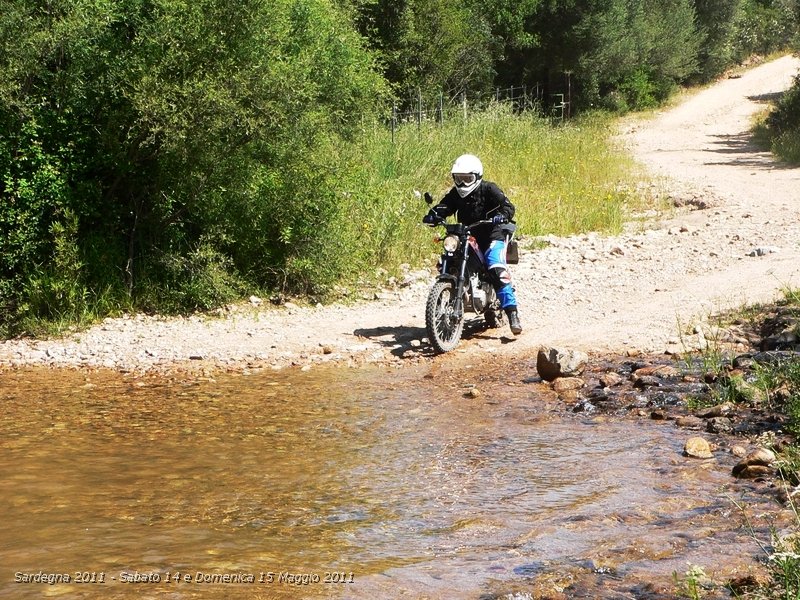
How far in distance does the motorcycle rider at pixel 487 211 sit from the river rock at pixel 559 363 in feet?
5.03

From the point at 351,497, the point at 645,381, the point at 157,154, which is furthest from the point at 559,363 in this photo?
the point at 157,154

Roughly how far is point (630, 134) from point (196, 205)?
27.0 metres

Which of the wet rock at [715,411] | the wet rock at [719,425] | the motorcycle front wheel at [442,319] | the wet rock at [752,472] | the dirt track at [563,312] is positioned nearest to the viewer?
the wet rock at [752,472]

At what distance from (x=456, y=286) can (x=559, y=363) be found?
1.93 m

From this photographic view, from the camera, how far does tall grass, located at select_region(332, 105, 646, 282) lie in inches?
557

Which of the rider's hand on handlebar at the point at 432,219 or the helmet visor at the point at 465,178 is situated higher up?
the helmet visor at the point at 465,178

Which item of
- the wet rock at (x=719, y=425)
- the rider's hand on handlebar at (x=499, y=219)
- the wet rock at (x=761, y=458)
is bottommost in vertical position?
the wet rock at (x=719, y=425)

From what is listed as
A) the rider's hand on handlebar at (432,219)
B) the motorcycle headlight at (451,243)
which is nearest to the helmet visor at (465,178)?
the rider's hand on handlebar at (432,219)

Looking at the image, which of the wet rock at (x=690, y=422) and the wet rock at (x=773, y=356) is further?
the wet rock at (x=773, y=356)

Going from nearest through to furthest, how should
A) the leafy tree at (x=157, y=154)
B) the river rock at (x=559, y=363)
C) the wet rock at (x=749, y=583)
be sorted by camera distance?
the wet rock at (x=749, y=583) < the river rock at (x=559, y=363) < the leafy tree at (x=157, y=154)

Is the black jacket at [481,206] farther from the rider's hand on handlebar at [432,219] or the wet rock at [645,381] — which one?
the wet rock at [645,381]

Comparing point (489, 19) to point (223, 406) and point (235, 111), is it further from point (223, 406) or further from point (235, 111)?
point (223, 406)

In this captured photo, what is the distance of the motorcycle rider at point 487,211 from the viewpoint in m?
10.5

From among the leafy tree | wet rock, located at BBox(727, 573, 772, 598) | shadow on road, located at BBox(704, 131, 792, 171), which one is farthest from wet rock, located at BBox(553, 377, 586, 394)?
shadow on road, located at BBox(704, 131, 792, 171)
